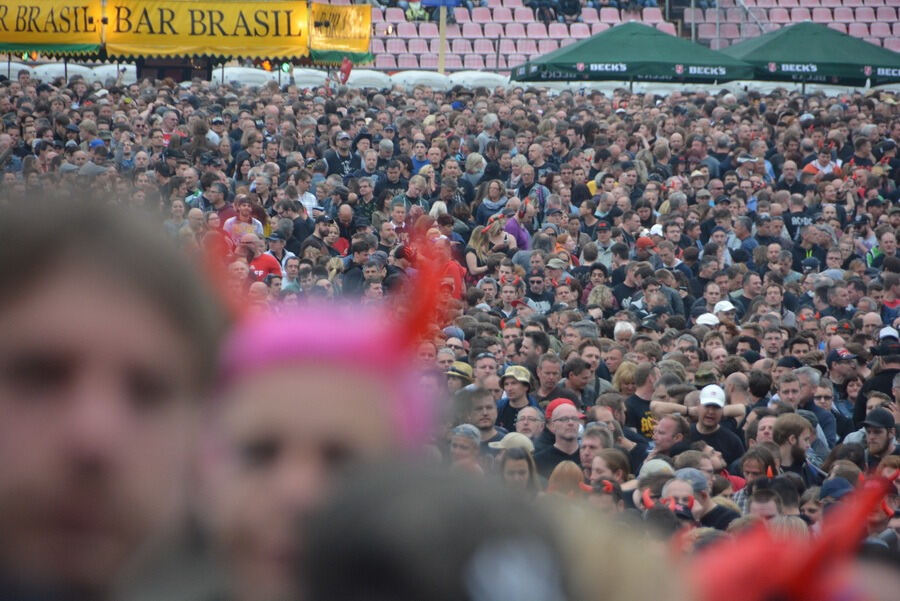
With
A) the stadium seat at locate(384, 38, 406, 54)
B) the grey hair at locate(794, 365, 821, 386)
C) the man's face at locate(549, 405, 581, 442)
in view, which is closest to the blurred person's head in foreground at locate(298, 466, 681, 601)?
the man's face at locate(549, 405, 581, 442)

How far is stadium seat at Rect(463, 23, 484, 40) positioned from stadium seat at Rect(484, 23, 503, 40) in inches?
6.8

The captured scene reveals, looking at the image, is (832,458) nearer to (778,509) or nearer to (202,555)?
(778,509)

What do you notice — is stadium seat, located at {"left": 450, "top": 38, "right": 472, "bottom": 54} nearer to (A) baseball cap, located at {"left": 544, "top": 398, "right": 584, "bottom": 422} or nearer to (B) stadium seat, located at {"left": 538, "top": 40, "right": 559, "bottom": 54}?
(B) stadium seat, located at {"left": 538, "top": 40, "right": 559, "bottom": 54}

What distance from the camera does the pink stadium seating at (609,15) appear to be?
3803 cm

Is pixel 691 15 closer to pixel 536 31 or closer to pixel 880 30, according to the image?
pixel 536 31

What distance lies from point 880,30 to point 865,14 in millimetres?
964

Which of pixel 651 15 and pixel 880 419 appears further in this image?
pixel 651 15

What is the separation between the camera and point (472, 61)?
35781mm

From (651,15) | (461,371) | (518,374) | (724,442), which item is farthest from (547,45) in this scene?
(724,442)

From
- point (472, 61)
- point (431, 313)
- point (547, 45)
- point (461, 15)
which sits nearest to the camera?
point (431, 313)

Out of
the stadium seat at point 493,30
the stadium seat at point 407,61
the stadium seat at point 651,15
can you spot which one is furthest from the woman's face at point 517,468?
the stadium seat at point 651,15

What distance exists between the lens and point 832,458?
7.16 metres

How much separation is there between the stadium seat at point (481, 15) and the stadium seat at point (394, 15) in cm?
208

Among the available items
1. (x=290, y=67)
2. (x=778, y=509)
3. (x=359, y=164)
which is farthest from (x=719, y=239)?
(x=290, y=67)
